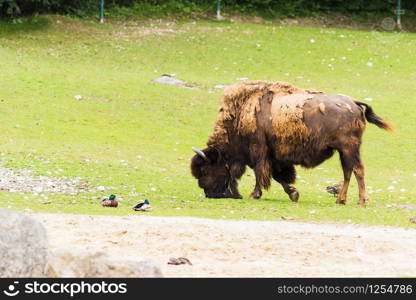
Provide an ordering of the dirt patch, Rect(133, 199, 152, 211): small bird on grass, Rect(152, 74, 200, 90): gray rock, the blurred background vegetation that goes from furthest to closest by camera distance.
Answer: the blurred background vegetation → Rect(152, 74, 200, 90): gray rock → the dirt patch → Rect(133, 199, 152, 211): small bird on grass

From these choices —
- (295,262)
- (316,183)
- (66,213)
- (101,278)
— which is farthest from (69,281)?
(316,183)

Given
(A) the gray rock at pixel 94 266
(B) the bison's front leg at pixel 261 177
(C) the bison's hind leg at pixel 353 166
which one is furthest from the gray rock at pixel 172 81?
(A) the gray rock at pixel 94 266

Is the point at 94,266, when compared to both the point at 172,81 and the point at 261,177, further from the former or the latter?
the point at 172,81

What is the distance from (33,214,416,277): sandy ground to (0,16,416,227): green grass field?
1.10 m

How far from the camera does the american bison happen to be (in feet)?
53.6

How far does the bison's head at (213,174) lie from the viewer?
17234mm

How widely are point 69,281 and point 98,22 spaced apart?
86.5 feet

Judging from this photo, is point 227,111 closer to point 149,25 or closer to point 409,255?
point 409,255

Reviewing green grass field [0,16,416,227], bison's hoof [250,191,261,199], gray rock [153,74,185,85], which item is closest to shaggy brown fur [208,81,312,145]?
bison's hoof [250,191,261,199]

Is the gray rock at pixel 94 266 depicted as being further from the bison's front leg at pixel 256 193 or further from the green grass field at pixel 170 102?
the bison's front leg at pixel 256 193

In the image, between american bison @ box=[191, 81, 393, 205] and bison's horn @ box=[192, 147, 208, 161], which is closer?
american bison @ box=[191, 81, 393, 205]

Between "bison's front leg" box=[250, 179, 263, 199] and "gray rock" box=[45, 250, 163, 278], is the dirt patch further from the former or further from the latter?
"gray rock" box=[45, 250, 163, 278]

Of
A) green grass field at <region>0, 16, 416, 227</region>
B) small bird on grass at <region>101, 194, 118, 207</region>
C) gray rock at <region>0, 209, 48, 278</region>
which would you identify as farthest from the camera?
green grass field at <region>0, 16, 416, 227</region>

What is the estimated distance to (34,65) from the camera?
28328mm
